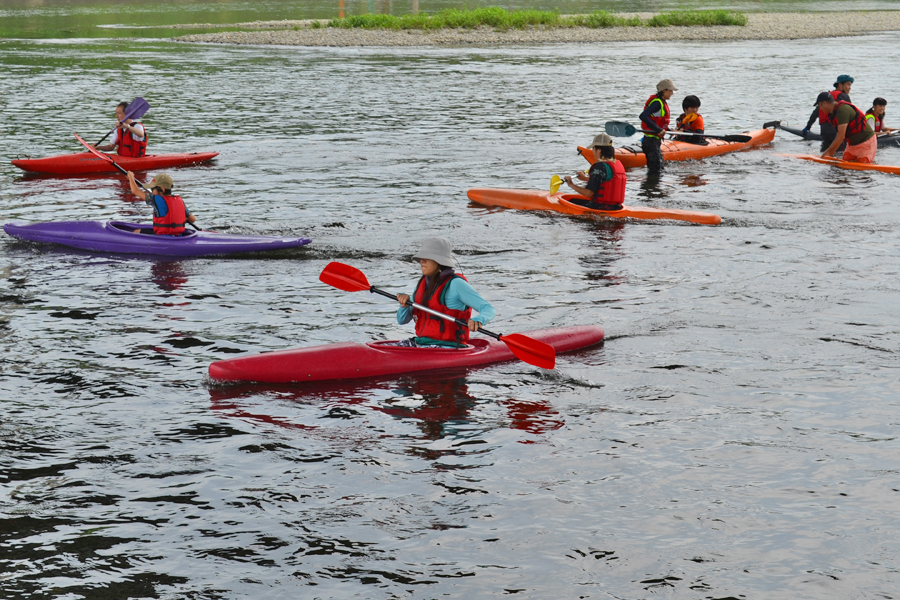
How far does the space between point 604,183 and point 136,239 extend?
6006 millimetres

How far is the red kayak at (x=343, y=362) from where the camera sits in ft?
24.7

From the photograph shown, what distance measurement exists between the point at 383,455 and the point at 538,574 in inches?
64.3

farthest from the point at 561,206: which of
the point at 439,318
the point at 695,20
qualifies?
the point at 695,20

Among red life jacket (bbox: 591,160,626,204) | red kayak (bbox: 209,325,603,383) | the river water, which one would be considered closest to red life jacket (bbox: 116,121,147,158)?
the river water

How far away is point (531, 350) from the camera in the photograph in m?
7.59

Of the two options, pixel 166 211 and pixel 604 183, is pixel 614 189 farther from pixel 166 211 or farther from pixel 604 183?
pixel 166 211

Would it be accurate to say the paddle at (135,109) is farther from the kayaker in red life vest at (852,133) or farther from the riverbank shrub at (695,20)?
the riverbank shrub at (695,20)

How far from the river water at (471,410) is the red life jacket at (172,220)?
18.6 inches

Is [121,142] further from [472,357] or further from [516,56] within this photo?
[516,56]

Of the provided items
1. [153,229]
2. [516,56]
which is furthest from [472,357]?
[516,56]

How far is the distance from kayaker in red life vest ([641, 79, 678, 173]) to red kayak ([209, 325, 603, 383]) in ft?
Answer: 30.1

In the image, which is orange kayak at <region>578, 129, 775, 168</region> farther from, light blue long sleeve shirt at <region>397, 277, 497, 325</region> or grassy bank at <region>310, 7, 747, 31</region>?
grassy bank at <region>310, 7, 747, 31</region>

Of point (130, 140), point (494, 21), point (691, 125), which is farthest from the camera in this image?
point (494, 21)

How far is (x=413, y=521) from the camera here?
5.76 metres
